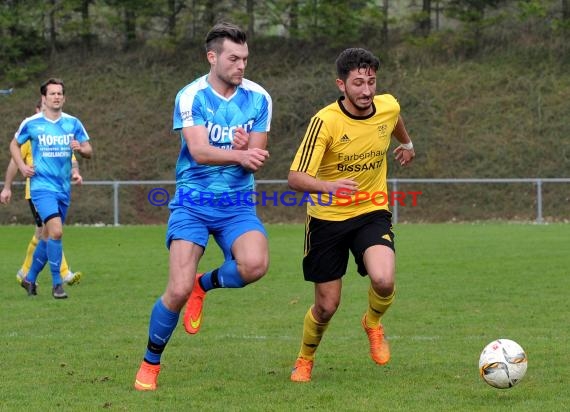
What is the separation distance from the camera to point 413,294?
11.1 m

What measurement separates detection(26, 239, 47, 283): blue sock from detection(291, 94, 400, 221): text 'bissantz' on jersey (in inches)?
209

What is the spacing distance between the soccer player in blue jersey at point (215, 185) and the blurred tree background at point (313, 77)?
20.1m

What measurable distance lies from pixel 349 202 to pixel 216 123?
1.03 metres

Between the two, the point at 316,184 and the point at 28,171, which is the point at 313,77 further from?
the point at 316,184

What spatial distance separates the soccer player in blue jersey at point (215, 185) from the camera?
6133mm

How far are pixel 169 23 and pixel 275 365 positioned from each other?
30696 millimetres

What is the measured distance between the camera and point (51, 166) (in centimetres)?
1109

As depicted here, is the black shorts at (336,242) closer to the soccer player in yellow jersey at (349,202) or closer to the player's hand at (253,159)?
the soccer player in yellow jersey at (349,202)

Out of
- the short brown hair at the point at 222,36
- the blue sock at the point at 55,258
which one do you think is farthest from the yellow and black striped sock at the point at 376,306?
the blue sock at the point at 55,258

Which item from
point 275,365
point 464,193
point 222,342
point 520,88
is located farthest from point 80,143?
point 520,88

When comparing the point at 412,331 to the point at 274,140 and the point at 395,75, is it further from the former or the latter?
the point at 395,75

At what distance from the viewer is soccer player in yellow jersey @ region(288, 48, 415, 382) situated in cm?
639

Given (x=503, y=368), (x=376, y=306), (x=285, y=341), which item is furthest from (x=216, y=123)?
(x=285, y=341)

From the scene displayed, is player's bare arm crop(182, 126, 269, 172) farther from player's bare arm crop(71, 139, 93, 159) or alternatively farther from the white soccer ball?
player's bare arm crop(71, 139, 93, 159)
